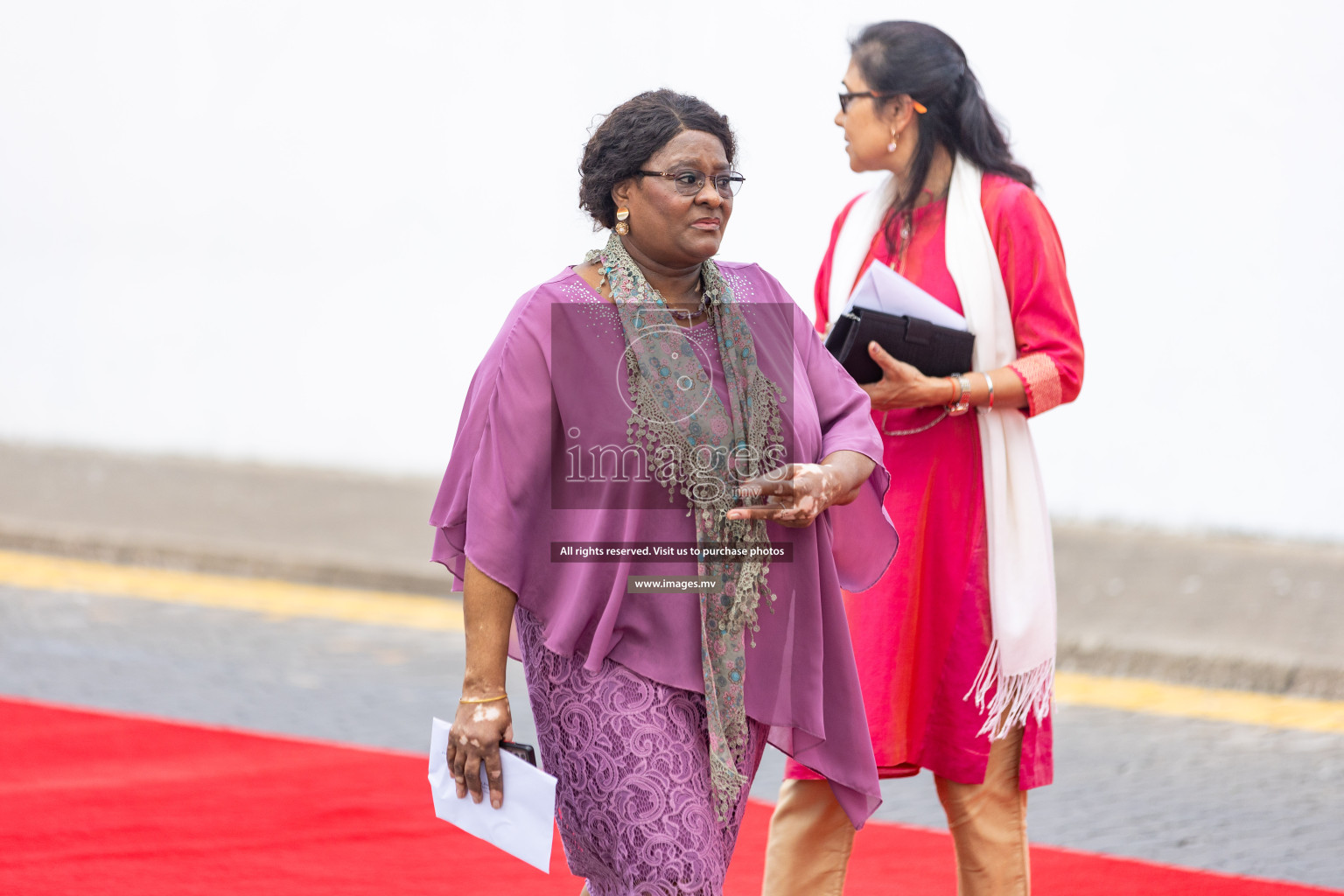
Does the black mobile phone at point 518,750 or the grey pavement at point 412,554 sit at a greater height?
the black mobile phone at point 518,750

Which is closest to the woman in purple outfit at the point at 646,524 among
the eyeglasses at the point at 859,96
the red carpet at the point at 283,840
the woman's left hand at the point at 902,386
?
the woman's left hand at the point at 902,386

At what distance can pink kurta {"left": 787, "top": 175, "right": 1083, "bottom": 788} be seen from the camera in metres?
2.97

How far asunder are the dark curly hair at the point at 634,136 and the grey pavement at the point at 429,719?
242cm

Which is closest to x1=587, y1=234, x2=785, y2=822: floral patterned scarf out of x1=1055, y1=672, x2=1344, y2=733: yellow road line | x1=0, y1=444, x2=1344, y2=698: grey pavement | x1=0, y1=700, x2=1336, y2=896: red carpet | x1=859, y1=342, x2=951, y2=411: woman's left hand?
x1=859, y1=342, x2=951, y2=411: woman's left hand

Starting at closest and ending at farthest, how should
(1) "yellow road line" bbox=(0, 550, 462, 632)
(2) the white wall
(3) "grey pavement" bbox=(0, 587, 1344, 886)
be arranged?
(3) "grey pavement" bbox=(0, 587, 1344, 886)
(1) "yellow road line" bbox=(0, 550, 462, 632)
(2) the white wall

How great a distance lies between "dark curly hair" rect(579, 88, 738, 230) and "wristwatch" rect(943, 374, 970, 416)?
75cm

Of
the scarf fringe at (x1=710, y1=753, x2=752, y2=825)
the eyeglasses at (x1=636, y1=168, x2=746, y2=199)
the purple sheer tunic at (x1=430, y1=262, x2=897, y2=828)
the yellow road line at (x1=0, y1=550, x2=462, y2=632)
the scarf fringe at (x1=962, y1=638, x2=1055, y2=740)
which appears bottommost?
the yellow road line at (x1=0, y1=550, x2=462, y2=632)

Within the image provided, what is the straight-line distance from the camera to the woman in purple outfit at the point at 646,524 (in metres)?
2.28

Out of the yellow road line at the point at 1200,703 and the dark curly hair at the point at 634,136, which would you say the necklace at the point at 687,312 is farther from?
the yellow road line at the point at 1200,703

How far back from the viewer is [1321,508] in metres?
7.62

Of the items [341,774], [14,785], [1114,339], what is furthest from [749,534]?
[1114,339]

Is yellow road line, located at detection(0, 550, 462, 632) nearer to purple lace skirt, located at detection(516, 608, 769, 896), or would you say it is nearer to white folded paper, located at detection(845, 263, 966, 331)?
white folded paper, located at detection(845, 263, 966, 331)

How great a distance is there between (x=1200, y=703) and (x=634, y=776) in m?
4.02

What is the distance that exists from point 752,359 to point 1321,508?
20.2 feet
